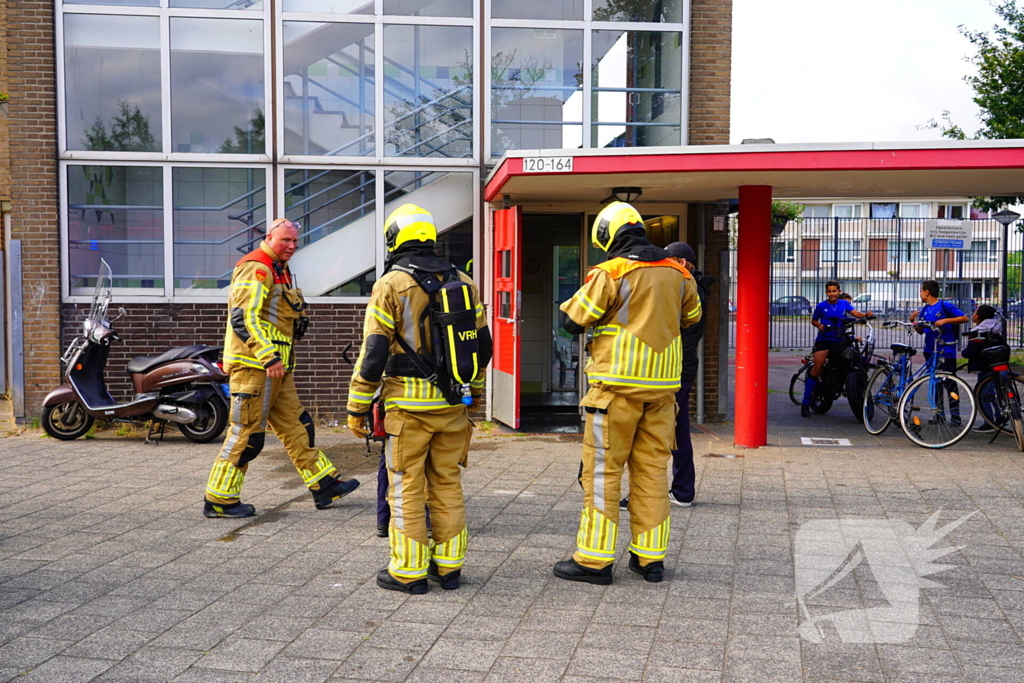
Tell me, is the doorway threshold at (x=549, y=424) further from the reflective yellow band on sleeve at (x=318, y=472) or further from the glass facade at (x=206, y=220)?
the reflective yellow band on sleeve at (x=318, y=472)

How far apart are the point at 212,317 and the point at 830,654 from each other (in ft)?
27.2

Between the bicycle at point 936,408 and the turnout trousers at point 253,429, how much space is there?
19.7 ft

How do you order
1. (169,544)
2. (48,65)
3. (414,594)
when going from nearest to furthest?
(414,594), (169,544), (48,65)

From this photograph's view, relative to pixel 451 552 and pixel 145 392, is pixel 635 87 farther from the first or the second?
pixel 451 552

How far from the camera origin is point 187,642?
173 inches

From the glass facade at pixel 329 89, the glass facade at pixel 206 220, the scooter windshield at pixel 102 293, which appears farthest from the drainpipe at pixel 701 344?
the scooter windshield at pixel 102 293

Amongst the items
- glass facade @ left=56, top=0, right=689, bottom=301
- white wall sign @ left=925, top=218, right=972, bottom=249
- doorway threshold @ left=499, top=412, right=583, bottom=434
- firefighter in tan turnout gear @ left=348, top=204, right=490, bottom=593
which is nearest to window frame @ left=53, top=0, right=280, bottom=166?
glass facade @ left=56, top=0, right=689, bottom=301

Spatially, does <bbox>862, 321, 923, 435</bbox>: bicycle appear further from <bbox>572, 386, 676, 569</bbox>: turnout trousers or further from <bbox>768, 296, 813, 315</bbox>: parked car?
<bbox>768, 296, 813, 315</bbox>: parked car

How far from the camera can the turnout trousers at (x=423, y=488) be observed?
5.01m

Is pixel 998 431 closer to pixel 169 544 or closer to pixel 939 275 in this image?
pixel 169 544

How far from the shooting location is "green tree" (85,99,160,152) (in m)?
10.9

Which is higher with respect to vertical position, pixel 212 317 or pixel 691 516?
pixel 212 317

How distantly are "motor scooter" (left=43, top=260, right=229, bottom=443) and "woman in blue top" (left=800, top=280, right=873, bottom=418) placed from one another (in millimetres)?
6970

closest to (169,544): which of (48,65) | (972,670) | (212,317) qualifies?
(972,670)
